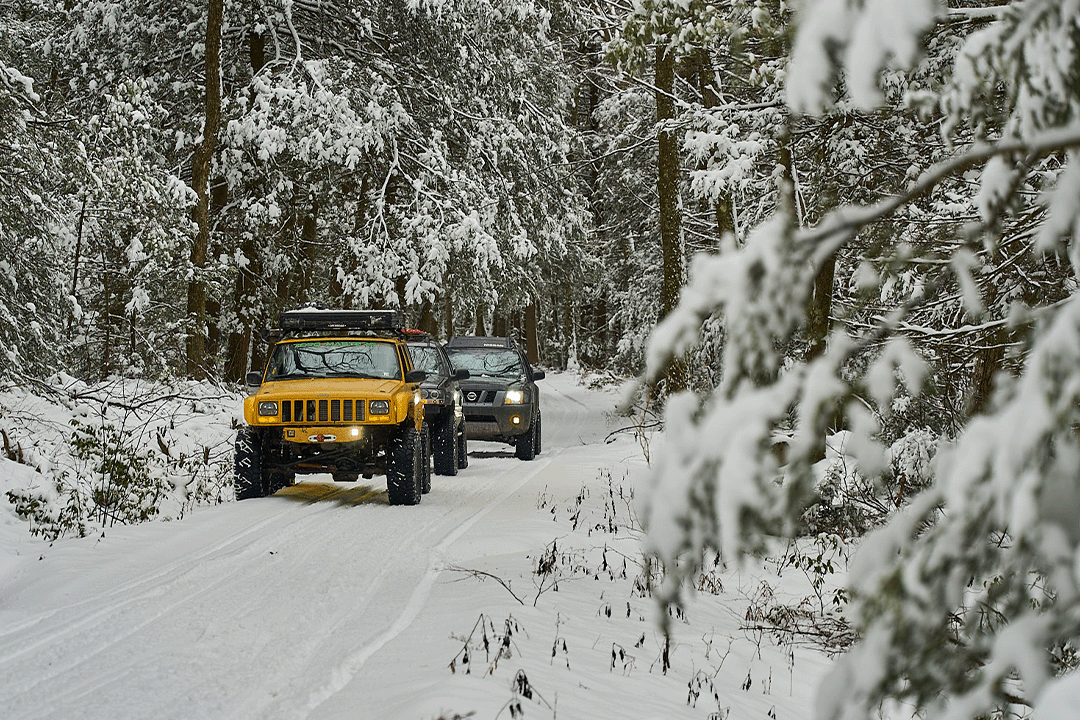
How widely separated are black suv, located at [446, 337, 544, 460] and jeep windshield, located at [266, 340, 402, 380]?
4071mm

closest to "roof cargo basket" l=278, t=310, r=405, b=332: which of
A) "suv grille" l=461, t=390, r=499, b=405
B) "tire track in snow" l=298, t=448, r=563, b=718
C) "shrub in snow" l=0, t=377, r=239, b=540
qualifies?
"shrub in snow" l=0, t=377, r=239, b=540

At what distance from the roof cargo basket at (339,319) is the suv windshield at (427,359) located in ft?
8.91

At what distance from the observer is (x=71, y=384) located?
513 inches

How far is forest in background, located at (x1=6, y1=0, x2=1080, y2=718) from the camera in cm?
173

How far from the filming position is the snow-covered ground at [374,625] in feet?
15.9

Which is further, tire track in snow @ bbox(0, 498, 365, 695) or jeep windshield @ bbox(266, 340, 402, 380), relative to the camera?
jeep windshield @ bbox(266, 340, 402, 380)

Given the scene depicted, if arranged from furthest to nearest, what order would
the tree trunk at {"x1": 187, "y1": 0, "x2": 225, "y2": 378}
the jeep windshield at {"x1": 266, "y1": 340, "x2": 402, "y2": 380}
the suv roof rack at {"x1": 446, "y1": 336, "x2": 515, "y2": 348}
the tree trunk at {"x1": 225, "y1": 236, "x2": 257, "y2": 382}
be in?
the tree trunk at {"x1": 225, "y1": 236, "x2": 257, "y2": 382}, the suv roof rack at {"x1": 446, "y1": 336, "x2": 515, "y2": 348}, the tree trunk at {"x1": 187, "y1": 0, "x2": 225, "y2": 378}, the jeep windshield at {"x1": 266, "y1": 340, "x2": 402, "y2": 380}

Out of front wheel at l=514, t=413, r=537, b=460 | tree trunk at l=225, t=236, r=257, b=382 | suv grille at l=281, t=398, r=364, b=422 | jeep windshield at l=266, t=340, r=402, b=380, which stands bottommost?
front wheel at l=514, t=413, r=537, b=460

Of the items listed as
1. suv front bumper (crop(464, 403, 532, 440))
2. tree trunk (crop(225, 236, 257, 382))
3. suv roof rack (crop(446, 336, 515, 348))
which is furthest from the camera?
tree trunk (crop(225, 236, 257, 382))

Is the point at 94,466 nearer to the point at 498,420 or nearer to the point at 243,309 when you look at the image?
the point at 498,420

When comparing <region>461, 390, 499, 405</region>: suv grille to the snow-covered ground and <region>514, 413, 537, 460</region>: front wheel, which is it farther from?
the snow-covered ground

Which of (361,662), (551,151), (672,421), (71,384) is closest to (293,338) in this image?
(71,384)

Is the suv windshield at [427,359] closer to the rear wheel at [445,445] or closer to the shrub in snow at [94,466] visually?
the rear wheel at [445,445]

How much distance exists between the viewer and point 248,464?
1129 cm
